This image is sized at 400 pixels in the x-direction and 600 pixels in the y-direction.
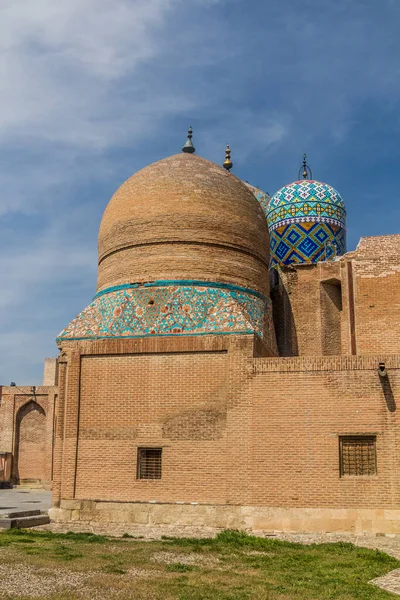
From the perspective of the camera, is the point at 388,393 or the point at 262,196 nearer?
the point at 388,393

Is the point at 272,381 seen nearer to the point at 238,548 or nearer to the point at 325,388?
the point at 325,388

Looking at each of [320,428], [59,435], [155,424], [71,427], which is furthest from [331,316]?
[59,435]

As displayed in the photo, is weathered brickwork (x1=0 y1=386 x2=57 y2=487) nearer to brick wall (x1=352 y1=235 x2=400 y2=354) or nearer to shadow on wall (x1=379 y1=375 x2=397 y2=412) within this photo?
brick wall (x1=352 y1=235 x2=400 y2=354)

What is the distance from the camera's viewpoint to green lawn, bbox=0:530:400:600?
6582 mm

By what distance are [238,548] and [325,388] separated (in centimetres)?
315

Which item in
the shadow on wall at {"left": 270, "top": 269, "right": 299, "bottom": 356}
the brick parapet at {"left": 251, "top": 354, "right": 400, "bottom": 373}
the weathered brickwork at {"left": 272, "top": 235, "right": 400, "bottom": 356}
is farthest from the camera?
the shadow on wall at {"left": 270, "top": 269, "right": 299, "bottom": 356}

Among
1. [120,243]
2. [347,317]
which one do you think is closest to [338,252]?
[347,317]

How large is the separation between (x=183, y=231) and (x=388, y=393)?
5308 millimetres

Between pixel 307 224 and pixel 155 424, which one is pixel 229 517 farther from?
pixel 307 224

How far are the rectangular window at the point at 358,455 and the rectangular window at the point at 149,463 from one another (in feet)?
Result: 10.4

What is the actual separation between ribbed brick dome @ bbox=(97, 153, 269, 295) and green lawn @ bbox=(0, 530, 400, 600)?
5378 millimetres

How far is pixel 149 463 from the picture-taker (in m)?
12.3

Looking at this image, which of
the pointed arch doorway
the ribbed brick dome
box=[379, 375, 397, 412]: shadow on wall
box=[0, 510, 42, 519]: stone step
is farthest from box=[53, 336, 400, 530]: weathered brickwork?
the pointed arch doorway

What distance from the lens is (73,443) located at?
12.7m
